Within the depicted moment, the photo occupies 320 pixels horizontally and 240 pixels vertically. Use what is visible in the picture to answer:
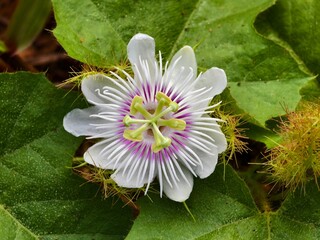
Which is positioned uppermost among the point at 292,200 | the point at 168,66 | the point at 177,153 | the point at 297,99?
the point at 168,66

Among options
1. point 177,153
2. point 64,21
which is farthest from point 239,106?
point 64,21

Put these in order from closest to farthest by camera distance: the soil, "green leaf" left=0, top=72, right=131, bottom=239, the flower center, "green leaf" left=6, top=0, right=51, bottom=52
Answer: the flower center, "green leaf" left=0, top=72, right=131, bottom=239, "green leaf" left=6, top=0, right=51, bottom=52, the soil

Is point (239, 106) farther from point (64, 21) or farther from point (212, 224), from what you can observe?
point (64, 21)

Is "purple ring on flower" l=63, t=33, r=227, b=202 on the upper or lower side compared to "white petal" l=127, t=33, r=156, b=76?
lower

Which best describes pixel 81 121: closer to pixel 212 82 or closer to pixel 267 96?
pixel 212 82

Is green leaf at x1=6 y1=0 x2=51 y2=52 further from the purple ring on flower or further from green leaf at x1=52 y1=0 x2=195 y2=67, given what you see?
the purple ring on flower

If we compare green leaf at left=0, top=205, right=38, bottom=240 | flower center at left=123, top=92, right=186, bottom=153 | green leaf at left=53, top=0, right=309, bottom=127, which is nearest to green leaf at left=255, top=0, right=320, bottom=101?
green leaf at left=53, top=0, right=309, bottom=127
